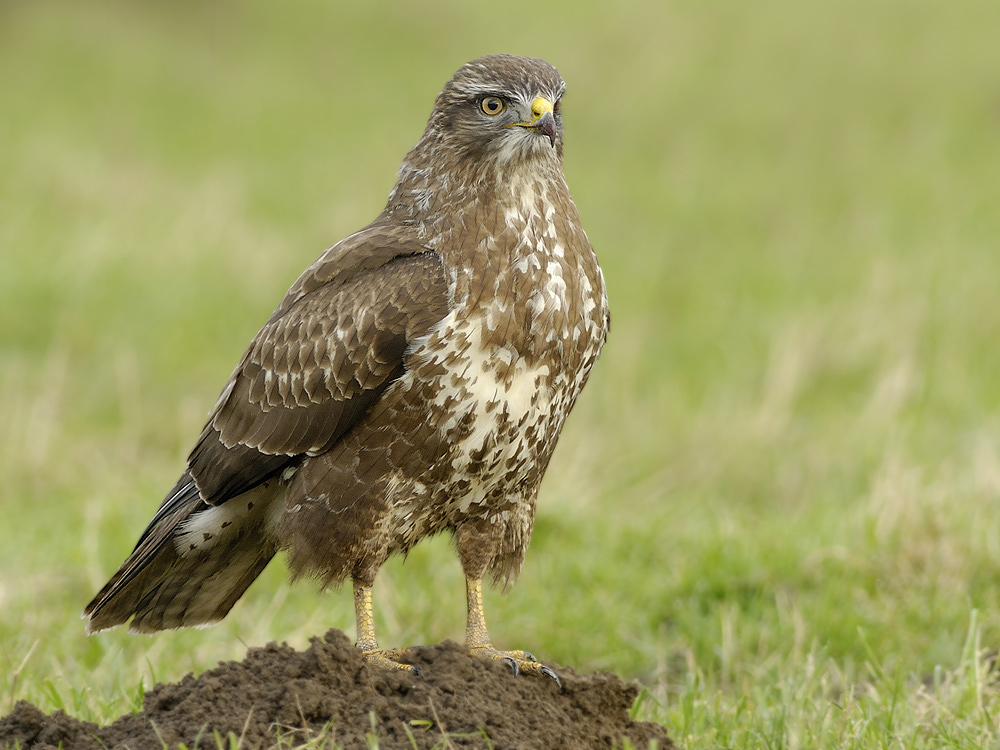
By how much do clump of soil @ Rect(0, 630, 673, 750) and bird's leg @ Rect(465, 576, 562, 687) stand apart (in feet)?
0.26

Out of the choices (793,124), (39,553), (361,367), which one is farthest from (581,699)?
(793,124)

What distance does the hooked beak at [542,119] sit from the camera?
3.92m

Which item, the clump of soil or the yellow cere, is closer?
the clump of soil

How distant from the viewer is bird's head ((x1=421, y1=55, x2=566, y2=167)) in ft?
13.1

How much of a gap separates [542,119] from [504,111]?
0.15m

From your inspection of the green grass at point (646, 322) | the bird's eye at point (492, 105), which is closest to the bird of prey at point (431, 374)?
the bird's eye at point (492, 105)

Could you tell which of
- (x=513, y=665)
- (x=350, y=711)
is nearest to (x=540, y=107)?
(x=513, y=665)

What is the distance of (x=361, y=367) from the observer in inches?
154

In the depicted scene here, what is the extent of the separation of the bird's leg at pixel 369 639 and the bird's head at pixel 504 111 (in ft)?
4.47

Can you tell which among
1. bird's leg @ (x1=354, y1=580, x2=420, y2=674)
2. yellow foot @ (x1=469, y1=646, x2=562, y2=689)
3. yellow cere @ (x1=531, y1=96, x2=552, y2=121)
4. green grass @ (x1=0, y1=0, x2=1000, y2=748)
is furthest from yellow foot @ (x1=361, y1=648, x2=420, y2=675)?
yellow cere @ (x1=531, y1=96, x2=552, y2=121)

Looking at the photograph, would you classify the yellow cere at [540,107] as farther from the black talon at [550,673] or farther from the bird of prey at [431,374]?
the black talon at [550,673]

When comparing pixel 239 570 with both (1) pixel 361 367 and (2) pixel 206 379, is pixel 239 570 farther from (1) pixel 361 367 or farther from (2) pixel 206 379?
(2) pixel 206 379

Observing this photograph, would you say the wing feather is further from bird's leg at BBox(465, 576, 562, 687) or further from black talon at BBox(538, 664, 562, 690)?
black talon at BBox(538, 664, 562, 690)

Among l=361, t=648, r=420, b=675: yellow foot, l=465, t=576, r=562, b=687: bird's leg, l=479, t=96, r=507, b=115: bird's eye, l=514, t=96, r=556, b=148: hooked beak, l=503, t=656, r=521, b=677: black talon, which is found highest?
l=479, t=96, r=507, b=115: bird's eye
